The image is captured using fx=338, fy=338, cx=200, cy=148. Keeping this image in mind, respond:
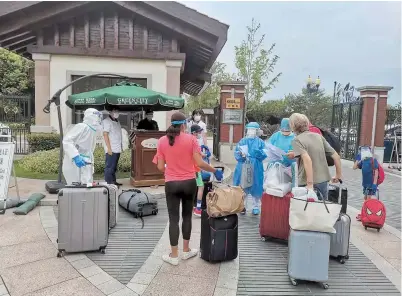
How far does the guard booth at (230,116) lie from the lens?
12352 millimetres

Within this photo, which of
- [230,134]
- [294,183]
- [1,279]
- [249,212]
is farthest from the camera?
[230,134]

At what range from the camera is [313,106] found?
1293 inches

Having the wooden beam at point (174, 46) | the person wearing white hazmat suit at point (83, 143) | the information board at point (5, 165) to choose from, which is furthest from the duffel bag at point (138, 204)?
the wooden beam at point (174, 46)

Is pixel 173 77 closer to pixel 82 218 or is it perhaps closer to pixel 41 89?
pixel 41 89

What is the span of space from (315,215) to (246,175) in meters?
2.27

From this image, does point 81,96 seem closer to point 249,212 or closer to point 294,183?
point 249,212

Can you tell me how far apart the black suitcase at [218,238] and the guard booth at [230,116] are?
8.63 m

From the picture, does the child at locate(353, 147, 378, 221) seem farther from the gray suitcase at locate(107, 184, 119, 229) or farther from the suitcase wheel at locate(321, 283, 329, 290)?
the gray suitcase at locate(107, 184, 119, 229)

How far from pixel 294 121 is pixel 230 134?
8393 mm

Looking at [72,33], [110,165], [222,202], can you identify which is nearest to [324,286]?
[222,202]

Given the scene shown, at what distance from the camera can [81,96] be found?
24.1 feet

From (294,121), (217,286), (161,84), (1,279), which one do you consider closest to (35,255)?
(1,279)

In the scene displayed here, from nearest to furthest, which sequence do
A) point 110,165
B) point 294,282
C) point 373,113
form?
1. point 294,282
2. point 110,165
3. point 373,113

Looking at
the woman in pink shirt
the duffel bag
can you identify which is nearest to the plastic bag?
the woman in pink shirt
